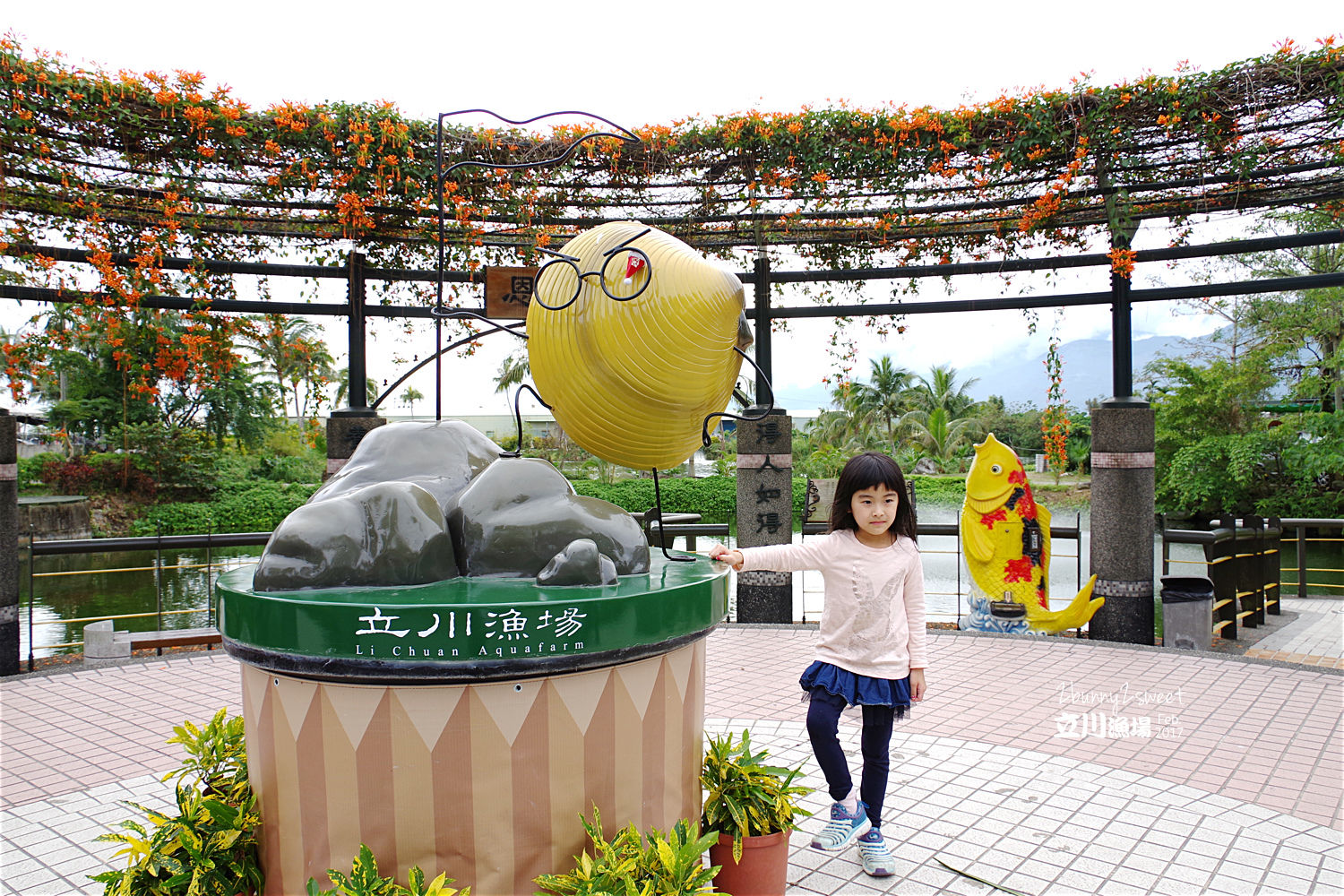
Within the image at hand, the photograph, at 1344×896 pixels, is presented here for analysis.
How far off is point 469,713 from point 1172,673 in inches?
236

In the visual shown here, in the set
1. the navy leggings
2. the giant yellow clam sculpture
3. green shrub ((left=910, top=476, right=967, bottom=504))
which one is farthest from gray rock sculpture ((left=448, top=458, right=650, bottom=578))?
green shrub ((left=910, top=476, right=967, bottom=504))

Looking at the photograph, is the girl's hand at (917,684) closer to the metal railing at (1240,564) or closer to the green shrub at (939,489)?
the metal railing at (1240,564)

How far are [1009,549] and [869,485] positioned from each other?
5.07 metres

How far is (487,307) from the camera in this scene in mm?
4879

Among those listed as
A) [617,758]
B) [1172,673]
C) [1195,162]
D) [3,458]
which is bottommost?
[1172,673]

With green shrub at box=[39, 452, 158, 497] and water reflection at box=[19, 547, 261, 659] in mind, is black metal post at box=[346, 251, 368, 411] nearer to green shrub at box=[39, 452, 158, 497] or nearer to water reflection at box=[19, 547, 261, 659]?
water reflection at box=[19, 547, 261, 659]

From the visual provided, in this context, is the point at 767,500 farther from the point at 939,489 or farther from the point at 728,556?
the point at 939,489

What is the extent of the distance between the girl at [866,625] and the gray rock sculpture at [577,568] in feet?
1.99

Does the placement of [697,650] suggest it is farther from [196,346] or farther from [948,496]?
[948,496]

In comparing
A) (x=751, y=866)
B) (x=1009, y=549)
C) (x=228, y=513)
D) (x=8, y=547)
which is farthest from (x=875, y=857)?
(x=228, y=513)

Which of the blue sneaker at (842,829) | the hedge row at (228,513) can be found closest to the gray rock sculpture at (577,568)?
the blue sneaker at (842,829)

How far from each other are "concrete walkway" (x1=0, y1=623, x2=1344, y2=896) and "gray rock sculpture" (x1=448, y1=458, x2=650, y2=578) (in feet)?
5.22

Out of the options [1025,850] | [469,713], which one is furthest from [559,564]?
[1025,850]

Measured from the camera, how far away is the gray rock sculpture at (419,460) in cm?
294
